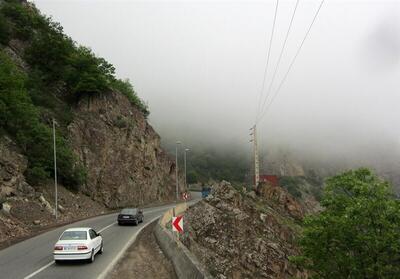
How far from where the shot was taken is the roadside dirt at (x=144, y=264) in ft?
48.7

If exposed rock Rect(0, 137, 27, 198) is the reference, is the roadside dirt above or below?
below

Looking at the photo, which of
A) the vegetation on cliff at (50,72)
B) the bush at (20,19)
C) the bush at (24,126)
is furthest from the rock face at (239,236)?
the bush at (20,19)

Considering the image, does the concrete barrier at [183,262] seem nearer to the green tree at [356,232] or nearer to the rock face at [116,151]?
the green tree at [356,232]

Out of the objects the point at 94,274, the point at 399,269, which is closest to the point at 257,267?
the point at 399,269

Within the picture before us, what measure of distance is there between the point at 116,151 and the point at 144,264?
4441 centimetres

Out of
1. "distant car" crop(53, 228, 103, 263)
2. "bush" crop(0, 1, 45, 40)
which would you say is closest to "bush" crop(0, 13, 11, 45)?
"bush" crop(0, 1, 45, 40)

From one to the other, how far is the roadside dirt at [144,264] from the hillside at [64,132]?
1306 centimetres

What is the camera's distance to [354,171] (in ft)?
82.9

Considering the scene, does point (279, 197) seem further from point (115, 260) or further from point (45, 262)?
point (45, 262)

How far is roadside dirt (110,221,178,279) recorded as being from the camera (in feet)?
48.7

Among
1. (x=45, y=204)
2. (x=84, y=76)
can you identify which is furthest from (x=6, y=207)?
(x=84, y=76)

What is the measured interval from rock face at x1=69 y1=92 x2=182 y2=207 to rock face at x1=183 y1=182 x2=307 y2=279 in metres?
16.9

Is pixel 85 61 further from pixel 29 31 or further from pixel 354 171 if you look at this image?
pixel 354 171

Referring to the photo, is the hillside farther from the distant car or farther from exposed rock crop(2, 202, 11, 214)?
the distant car
